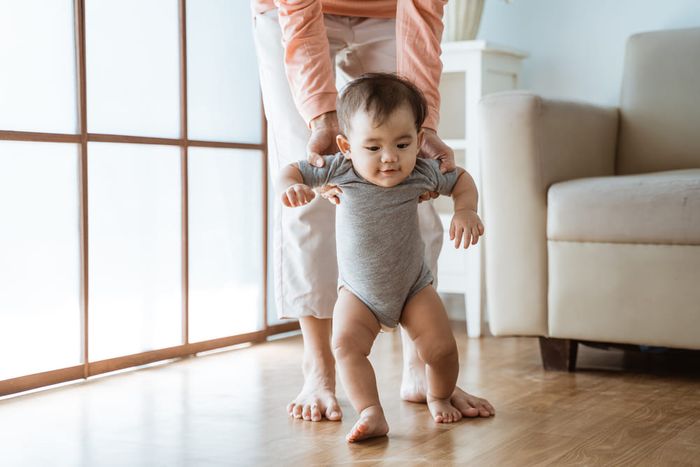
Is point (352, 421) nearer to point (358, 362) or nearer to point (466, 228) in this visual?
point (358, 362)

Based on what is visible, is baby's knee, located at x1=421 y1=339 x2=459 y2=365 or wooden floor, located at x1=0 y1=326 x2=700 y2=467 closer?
wooden floor, located at x1=0 y1=326 x2=700 y2=467

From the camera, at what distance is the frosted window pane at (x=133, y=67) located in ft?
6.95

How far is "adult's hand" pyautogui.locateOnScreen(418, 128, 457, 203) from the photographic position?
5.15 ft

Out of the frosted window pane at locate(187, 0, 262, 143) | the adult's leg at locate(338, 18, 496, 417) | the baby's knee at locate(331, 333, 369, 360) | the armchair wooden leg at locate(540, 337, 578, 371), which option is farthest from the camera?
the frosted window pane at locate(187, 0, 262, 143)

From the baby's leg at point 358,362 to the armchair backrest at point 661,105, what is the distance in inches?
49.8

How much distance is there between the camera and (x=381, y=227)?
1.52 m

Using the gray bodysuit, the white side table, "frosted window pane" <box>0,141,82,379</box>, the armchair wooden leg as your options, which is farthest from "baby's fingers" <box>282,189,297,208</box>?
the white side table

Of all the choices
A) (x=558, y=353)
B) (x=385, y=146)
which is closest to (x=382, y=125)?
(x=385, y=146)

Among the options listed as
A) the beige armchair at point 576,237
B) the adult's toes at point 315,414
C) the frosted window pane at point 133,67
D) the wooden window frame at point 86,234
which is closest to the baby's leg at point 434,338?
the adult's toes at point 315,414

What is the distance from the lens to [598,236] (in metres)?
1.98

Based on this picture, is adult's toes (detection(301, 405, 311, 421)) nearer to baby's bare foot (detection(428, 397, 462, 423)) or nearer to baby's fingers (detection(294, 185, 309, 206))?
baby's bare foot (detection(428, 397, 462, 423))

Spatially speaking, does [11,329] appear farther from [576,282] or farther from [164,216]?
[576,282]

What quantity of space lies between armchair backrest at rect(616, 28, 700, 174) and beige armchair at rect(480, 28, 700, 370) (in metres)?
0.18

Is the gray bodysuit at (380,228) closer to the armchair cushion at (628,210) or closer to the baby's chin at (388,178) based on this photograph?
the baby's chin at (388,178)
